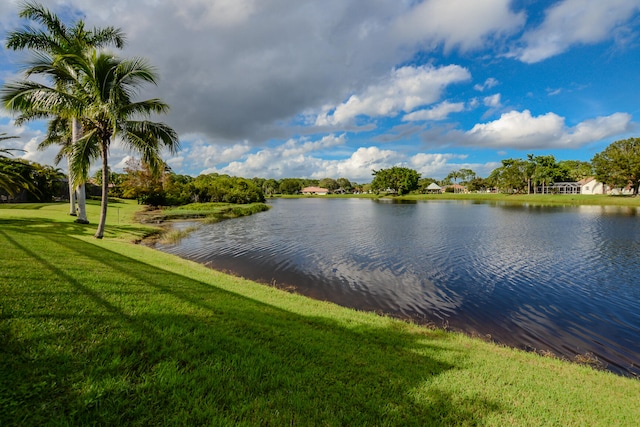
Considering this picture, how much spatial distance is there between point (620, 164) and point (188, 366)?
4064 inches

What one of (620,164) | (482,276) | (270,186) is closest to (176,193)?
(482,276)

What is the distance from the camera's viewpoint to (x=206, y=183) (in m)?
69.8

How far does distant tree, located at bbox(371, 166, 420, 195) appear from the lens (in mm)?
131875

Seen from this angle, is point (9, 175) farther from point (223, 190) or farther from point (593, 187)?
point (593, 187)

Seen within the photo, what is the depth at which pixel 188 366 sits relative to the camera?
3748 mm

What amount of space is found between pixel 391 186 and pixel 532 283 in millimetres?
130282

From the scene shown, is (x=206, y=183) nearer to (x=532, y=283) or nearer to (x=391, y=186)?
(x=532, y=283)

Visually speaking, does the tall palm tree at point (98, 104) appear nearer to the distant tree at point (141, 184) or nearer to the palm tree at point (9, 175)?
the palm tree at point (9, 175)

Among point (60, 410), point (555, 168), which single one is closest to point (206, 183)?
point (60, 410)

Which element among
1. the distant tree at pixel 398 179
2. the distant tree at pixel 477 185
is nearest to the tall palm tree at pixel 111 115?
the distant tree at pixel 398 179

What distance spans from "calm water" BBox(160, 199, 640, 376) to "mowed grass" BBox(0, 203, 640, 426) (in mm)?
3199

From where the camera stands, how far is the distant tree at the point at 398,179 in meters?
132

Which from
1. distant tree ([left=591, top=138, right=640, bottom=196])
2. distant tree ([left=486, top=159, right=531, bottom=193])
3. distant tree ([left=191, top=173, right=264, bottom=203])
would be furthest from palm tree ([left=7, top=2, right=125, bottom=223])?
distant tree ([left=486, top=159, right=531, bottom=193])

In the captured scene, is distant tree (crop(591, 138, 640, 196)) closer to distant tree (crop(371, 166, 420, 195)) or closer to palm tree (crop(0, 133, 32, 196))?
distant tree (crop(371, 166, 420, 195))
